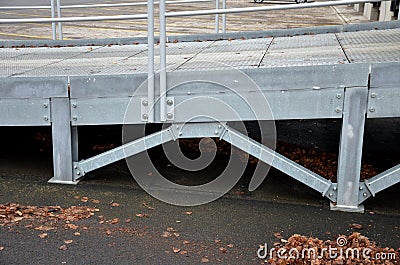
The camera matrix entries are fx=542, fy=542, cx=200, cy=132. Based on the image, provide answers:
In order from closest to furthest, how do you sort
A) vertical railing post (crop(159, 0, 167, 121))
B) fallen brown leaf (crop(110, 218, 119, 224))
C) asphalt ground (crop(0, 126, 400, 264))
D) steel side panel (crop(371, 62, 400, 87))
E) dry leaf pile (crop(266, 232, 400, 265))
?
1. dry leaf pile (crop(266, 232, 400, 265))
2. asphalt ground (crop(0, 126, 400, 264))
3. steel side panel (crop(371, 62, 400, 87))
4. fallen brown leaf (crop(110, 218, 119, 224))
5. vertical railing post (crop(159, 0, 167, 121))

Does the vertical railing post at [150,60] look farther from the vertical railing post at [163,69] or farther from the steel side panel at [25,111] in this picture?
the steel side panel at [25,111]

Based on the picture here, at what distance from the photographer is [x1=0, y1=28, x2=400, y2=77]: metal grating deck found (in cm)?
491

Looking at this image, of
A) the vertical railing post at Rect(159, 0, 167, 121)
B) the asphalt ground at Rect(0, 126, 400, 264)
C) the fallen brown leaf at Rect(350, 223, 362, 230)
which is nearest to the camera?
the asphalt ground at Rect(0, 126, 400, 264)

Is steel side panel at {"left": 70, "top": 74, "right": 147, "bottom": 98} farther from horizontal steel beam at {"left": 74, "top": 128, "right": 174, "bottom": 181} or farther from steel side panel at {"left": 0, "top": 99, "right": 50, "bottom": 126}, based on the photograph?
horizontal steel beam at {"left": 74, "top": 128, "right": 174, "bottom": 181}

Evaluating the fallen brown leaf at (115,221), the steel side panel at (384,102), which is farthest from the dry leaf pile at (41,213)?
the steel side panel at (384,102)

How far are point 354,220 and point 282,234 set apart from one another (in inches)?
27.5

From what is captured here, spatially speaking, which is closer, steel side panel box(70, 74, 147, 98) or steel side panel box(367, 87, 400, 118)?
steel side panel box(367, 87, 400, 118)

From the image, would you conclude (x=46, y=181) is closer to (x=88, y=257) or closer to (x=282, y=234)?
(x=88, y=257)

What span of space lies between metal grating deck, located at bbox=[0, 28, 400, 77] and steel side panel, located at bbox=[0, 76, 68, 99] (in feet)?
0.67

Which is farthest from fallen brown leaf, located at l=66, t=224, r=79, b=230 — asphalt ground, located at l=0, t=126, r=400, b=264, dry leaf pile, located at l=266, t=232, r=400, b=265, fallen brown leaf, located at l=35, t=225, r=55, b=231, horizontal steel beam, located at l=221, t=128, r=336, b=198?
dry leaf pile, located at l=266, t=232, r=400, b=265

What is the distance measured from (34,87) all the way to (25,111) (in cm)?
24

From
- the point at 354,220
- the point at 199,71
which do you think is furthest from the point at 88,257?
the point at 354,220

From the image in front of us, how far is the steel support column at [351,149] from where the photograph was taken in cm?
439

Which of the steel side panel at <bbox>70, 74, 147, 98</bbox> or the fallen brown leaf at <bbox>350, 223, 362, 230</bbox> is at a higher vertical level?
the steel side panel at <bbox>70, 74, 147, 98</bbox>
